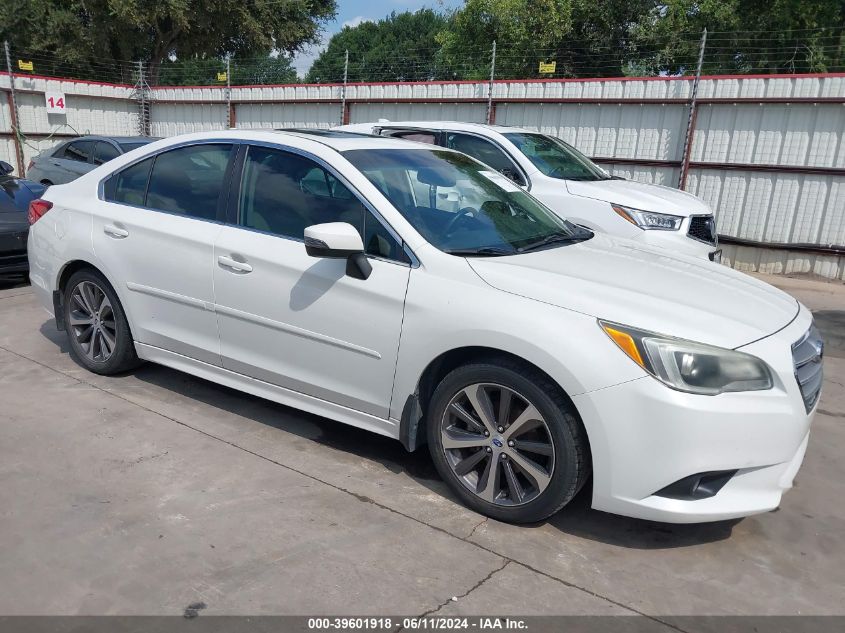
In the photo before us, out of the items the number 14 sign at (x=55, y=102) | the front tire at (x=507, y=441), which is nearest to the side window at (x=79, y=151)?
the number 14 sign at (x=55, y=102)

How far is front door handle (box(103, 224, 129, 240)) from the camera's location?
4.43 metres

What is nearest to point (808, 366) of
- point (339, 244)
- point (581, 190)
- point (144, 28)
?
point (339, 244)

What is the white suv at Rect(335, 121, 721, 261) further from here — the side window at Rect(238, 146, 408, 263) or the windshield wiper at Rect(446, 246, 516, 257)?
the windshield wiper at Rect(446, 246, 516, 257)

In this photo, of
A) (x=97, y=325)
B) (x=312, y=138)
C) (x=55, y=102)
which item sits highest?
(x=55, y=102)

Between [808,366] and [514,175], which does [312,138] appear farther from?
[514,175]

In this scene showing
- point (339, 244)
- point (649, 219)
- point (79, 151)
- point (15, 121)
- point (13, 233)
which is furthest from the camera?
point (15, 121)

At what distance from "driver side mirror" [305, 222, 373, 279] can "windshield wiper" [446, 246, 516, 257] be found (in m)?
0.43

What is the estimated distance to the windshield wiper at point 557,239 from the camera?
3.69m

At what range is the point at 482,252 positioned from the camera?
3457 mm

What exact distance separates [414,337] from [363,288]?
0.37 meters

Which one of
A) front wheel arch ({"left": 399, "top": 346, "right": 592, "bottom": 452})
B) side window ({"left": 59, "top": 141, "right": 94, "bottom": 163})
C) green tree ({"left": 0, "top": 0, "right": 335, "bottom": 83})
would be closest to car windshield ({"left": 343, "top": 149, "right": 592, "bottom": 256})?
front wheel arch ({"left": 399, "top": 346, "right": 592, "bottom": 452})

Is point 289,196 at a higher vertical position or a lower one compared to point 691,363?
higher

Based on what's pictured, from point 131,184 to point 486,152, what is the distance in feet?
13.8

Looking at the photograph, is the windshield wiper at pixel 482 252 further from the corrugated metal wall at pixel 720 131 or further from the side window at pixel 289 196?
the corrugated metal wall at pixel 720 131
